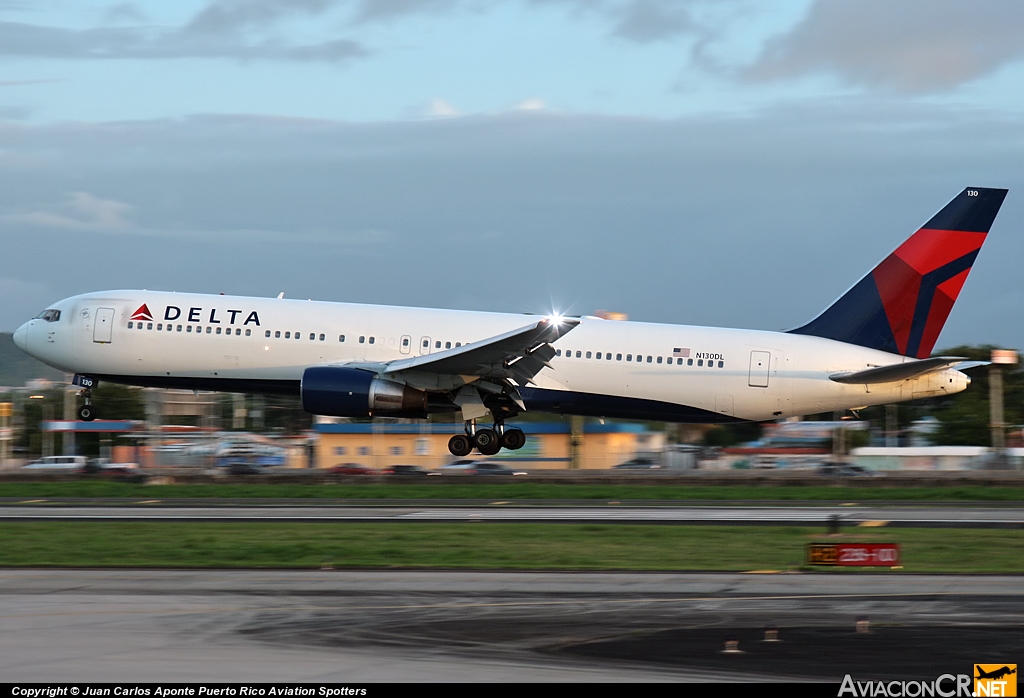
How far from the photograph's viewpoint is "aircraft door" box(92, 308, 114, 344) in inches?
1427

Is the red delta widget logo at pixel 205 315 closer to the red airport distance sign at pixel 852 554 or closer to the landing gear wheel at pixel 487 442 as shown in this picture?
the landing gear wheel at pixel 487 442

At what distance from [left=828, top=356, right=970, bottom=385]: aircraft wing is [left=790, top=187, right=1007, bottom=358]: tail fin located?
161 centimetres

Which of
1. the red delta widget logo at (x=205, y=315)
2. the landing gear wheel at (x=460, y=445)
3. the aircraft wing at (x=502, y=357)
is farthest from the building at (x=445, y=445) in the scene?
the red delta widget logo at (x=205, y=315)

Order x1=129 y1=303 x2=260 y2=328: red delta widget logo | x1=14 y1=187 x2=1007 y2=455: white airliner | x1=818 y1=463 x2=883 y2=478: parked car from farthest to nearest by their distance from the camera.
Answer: x1=818 y1=463 x2=883 y2=478: parked car → x1=129 y1=303 x2=260 y2=328: red delta widget logo → x1=14 y1=187 x2=1007 y2=455: white airliner

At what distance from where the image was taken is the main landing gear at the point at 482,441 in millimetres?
36031

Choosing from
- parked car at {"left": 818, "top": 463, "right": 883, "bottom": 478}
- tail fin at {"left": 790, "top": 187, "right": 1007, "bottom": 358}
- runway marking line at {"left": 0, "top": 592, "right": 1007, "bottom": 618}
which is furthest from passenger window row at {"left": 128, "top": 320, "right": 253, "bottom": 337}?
parked car at {"left": 818, "top": 463, "right": 883, "bottom": 478}

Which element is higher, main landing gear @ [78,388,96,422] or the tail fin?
the tail fin

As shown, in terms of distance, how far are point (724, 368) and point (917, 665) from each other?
2320 cm

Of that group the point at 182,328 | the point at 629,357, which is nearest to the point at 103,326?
the point at 182,328

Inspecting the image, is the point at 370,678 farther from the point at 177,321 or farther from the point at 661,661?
the point at 177,321

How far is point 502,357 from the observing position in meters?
34.0

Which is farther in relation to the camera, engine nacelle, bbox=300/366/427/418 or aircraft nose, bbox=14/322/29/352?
aircraft nose, bbox=14/322/29/352

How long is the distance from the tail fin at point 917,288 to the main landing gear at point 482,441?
32.4 ft

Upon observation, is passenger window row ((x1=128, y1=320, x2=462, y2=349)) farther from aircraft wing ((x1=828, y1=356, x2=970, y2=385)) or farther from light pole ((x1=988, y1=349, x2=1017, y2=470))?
light pole ((x1=988, y1=349, x2=1017, y2=470))
